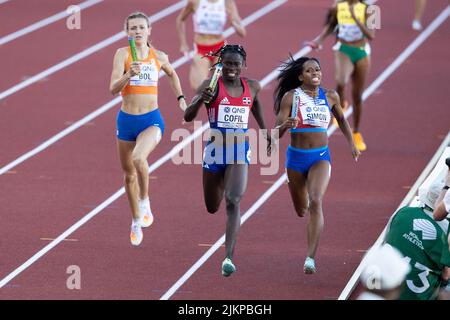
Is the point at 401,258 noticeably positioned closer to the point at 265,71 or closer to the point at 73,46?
the point at 265,71

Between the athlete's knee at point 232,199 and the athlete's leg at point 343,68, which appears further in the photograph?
the athlete's leg at point 343,68

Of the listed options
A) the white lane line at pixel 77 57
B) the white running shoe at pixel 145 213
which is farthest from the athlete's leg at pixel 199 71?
the white running shoe at pixel 145 213

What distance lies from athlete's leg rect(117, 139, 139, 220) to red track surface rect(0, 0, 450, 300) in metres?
0.44

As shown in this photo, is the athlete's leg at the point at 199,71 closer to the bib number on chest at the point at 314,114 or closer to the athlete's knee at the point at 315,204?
the bib number on chest at the point at 314,114

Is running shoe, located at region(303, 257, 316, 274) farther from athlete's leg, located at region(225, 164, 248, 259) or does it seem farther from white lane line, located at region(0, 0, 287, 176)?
Result: white lane line, located at region(0, 0, 287, 176)

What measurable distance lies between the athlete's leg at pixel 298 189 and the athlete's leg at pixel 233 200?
595mm

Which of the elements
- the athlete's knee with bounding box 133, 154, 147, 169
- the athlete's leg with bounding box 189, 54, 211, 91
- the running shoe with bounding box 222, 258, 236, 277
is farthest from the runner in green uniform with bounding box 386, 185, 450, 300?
the athlete's leg with bounding box 189, 54, 211, 91

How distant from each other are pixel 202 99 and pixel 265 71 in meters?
10.3

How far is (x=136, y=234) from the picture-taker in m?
12.3

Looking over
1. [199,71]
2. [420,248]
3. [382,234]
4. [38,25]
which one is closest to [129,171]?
[382,234]

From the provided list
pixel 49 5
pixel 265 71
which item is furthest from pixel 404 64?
pixel 49 5

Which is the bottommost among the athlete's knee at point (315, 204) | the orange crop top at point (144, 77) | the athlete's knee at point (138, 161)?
the athlete's knee at point (315, 204)

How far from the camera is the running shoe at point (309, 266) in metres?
11.2

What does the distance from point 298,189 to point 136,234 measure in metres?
1.65
